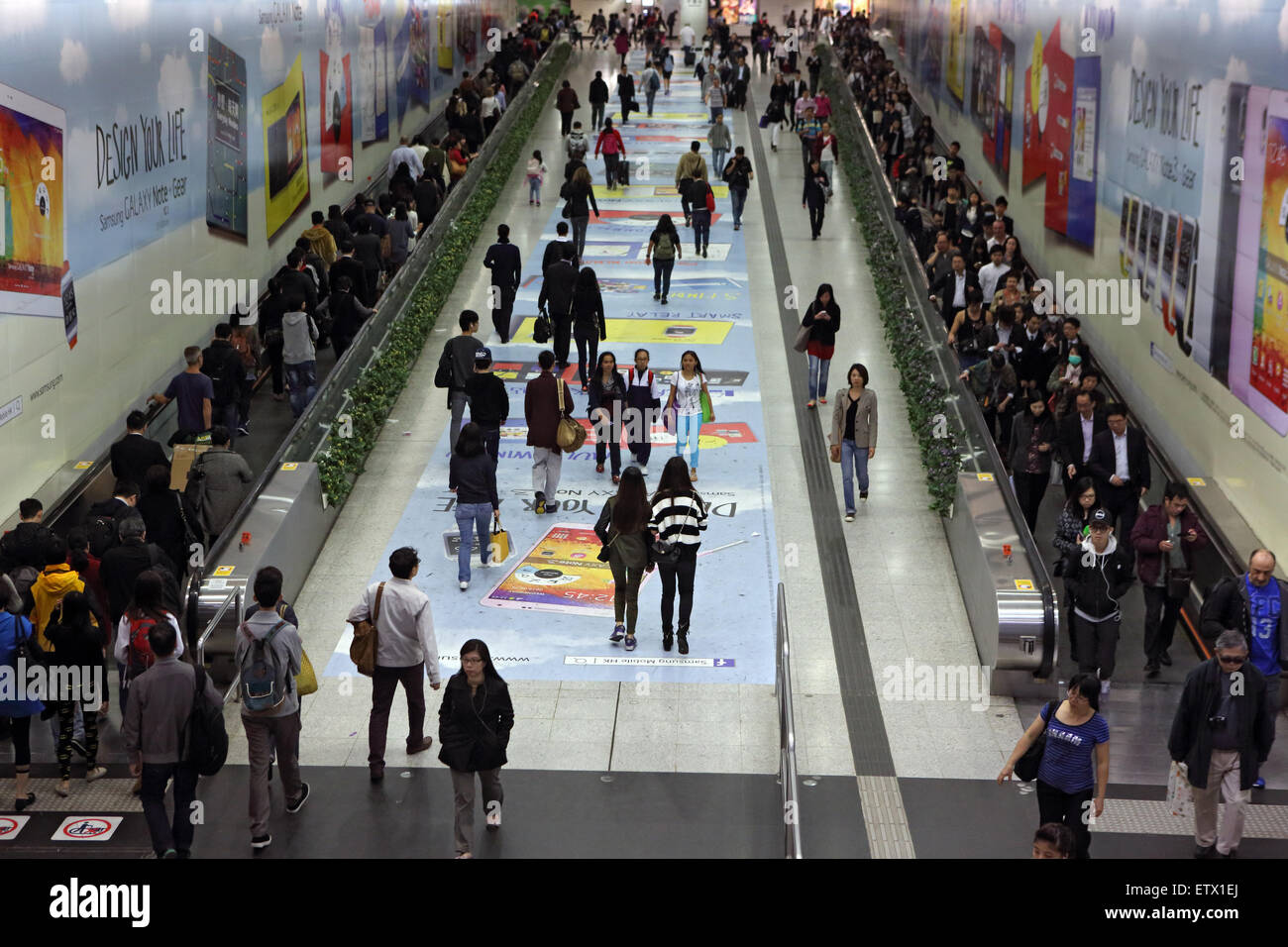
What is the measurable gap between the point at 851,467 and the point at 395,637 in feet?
17.5

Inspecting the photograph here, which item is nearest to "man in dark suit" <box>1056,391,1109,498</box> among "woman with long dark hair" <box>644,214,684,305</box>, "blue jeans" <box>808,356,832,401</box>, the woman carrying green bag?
the woman carrying green bag

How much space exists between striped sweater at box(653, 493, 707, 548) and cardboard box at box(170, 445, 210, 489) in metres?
3.86

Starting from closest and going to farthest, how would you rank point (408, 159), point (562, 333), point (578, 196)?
point (562, 333) < point (578, 196) < point (408, 159)

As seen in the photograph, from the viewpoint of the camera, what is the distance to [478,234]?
22281mm

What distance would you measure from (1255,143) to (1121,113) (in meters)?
4.88

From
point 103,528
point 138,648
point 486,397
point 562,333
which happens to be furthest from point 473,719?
point 562,333

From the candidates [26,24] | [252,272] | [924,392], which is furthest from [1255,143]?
[252,272]

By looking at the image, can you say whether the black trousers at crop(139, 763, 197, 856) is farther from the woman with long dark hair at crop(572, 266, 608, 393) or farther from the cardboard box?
the woman with long dark hair at crop(572, 266, 608, 393)

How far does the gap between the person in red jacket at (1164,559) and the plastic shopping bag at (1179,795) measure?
5.84 ft

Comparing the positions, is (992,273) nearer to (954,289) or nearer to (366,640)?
(954,289)

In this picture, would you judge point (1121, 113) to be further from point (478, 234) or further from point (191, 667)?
point (191, 667)

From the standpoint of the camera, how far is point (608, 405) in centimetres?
1291

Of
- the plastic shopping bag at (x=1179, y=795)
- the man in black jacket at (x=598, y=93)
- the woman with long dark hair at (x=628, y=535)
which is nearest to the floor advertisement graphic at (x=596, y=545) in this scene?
the woman with long dark hair at (x=628, y=535)

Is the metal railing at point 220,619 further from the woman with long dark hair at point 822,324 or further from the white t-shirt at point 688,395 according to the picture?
the woman with long dark hair at point 822,324
